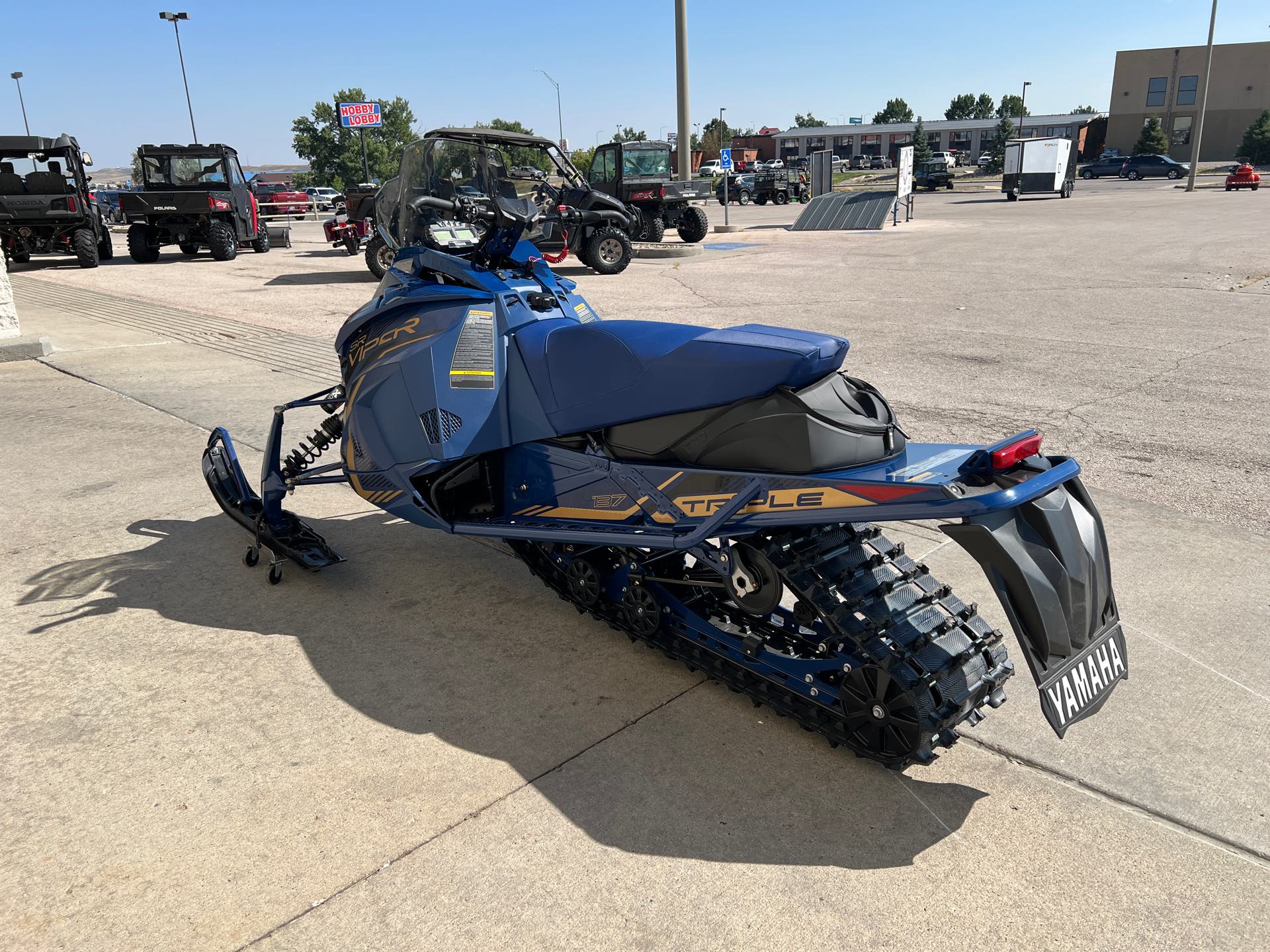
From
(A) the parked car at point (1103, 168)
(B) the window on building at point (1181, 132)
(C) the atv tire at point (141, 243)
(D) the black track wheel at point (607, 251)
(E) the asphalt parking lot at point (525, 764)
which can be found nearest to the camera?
(E) the asphalt parking lot at point (525, 764)

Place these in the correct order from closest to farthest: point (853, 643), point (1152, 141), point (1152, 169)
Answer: point (853, 643), point (1152, 169), point (1152, 141)

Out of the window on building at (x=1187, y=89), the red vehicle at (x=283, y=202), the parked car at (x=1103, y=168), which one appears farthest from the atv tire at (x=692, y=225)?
the window on building at (x=1187, y=89)

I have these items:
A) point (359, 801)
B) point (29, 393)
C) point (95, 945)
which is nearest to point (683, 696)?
point (359, 801)

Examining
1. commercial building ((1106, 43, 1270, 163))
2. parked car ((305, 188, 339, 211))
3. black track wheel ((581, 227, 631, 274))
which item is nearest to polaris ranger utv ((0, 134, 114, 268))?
black track wheel ((581, 227, 631, 274))

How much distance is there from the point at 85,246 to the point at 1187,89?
84.2 metres

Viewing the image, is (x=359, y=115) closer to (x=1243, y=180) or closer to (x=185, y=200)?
(x=185, y=200)

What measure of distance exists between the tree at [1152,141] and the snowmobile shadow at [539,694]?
76.5 m

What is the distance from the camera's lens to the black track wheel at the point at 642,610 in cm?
348

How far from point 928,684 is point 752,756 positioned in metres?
0.65

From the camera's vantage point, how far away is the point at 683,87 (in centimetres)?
2552

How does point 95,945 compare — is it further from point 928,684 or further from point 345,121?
point 345,121

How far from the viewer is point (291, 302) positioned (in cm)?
1428

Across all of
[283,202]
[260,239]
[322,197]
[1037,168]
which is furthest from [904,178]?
[322,197]

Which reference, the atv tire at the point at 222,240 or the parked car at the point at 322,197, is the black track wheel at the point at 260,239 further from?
the parked car at the point at 322,197
